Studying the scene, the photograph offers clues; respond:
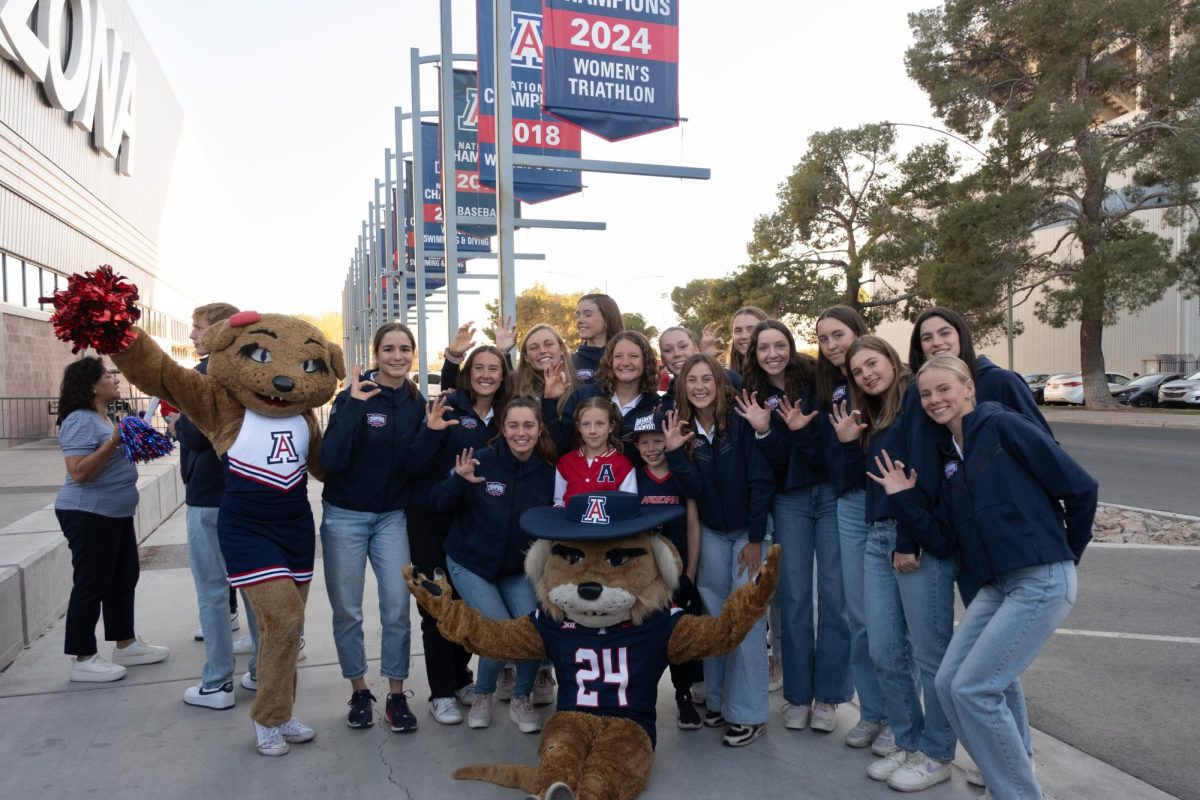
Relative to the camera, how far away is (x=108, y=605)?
16.4 ft

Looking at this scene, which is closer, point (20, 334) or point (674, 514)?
point (674, 514)

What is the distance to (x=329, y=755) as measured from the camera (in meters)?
3.86

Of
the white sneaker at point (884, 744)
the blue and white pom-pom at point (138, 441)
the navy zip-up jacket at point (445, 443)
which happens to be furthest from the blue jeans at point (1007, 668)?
the blue and white pom-pom at point (138, 441)

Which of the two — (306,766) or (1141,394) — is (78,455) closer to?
(306,766)

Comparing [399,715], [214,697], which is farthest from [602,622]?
[214,697]

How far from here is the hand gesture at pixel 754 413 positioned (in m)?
4.02

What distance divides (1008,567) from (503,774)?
199cm

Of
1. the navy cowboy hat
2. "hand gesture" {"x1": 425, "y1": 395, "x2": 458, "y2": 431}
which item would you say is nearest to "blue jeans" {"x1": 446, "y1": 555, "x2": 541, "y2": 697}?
the navy cowboy hat

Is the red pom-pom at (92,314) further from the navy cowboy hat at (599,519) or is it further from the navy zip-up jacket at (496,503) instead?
the navy cowboy hat at (599,519)

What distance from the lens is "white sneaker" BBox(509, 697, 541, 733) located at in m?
4.12

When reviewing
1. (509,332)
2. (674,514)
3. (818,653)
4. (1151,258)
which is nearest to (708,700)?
(818,653)

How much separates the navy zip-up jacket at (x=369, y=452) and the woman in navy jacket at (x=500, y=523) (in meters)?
0.25

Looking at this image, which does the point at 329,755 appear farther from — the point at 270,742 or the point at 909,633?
the point at 909,633

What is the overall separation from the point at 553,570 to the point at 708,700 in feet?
3.38
